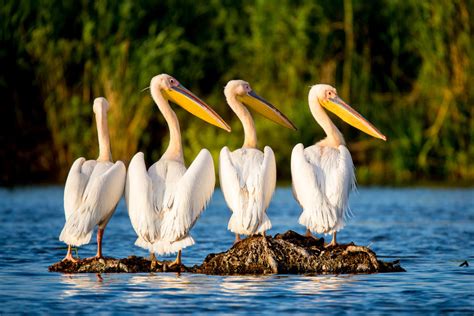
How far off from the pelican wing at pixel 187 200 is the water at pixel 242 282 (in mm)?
376

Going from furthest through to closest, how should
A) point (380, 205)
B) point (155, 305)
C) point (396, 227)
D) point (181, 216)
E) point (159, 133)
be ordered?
point (159, 133)
point (380, 205)
point (396, 227)
point (181, 216)
point (155, 305)

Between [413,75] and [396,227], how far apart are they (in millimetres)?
7883

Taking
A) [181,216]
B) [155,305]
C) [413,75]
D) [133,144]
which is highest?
[413,75]

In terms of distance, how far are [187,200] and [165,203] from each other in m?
0.18

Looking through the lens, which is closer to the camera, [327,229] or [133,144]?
[327,229]

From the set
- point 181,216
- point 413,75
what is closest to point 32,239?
point 181,216

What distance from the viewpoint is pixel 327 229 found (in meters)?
9.27

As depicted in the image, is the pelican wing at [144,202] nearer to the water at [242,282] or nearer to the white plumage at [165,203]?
the white plumage at [165,203]

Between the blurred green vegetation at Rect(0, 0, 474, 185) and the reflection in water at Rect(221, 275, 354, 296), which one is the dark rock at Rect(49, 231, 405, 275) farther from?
the blurred green vegetation at Rect(0, 0, 474, 185)

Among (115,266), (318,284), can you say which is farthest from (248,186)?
(115,266)

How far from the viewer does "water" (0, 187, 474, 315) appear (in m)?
7.74

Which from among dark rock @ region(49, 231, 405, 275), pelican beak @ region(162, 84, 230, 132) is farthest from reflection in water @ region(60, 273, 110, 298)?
pelican beak @ region(162, 84, 230, 132)

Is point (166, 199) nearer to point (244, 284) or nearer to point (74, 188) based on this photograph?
point (74, 188)

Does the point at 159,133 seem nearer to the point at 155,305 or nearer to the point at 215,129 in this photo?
the point at 215,129
